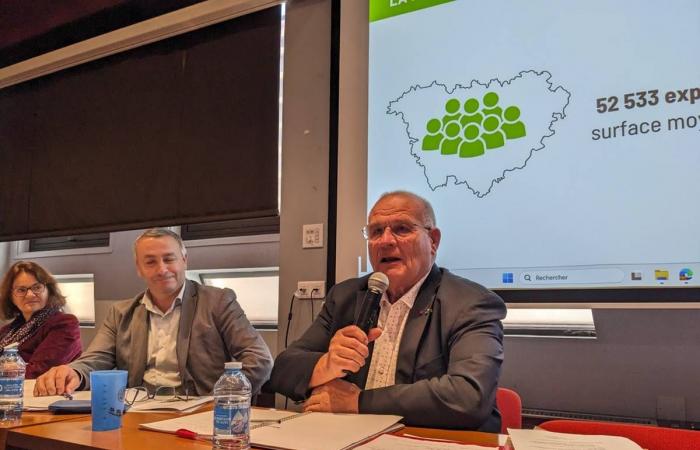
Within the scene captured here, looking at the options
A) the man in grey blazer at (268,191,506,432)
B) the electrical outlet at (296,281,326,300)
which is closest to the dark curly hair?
the electrical outlet at (296,281,326,300)

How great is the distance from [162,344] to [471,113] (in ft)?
5.26

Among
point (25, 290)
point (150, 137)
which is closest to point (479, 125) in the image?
point (150, 137)

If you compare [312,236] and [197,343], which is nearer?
[197,343]

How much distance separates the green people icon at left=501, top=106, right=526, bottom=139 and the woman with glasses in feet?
8.06

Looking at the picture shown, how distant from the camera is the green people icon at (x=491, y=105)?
7.51ft

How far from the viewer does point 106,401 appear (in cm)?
131

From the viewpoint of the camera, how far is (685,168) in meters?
A: 1.92

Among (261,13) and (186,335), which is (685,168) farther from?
(261,13)

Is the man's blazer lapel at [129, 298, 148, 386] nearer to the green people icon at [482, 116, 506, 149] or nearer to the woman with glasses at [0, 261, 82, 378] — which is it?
the woman with glasses at [0, 261, 82, 378]

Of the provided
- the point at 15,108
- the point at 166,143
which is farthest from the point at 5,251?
the point at 166,143

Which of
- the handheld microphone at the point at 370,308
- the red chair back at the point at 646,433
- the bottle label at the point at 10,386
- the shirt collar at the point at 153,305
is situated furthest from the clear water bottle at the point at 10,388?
the red chair back at the point at 646,433

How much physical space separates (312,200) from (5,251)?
3.65m

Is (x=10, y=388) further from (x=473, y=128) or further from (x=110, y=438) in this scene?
(x=473, y=128)

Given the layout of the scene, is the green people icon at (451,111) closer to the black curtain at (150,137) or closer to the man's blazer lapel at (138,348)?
the black curtain at (150,137)
